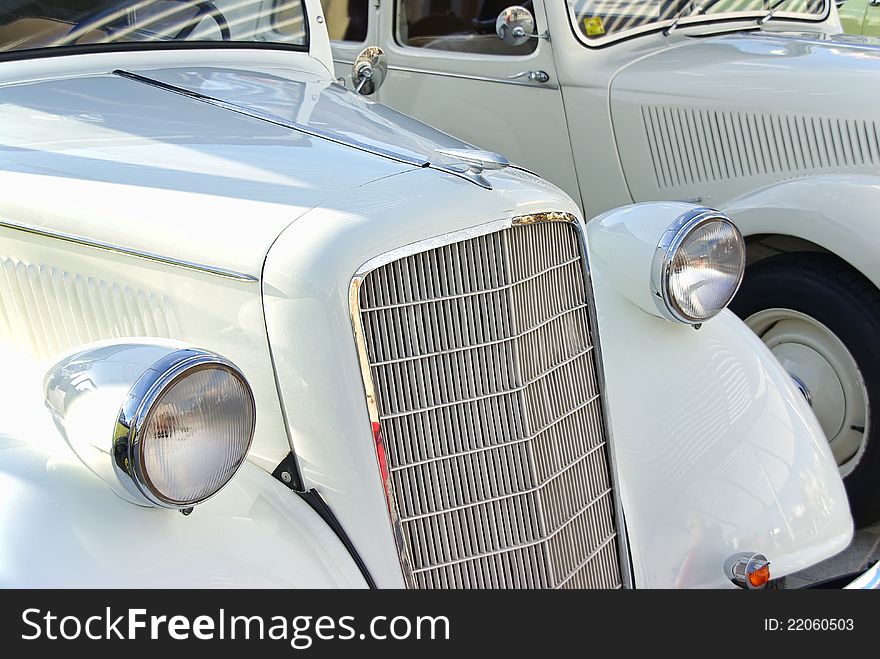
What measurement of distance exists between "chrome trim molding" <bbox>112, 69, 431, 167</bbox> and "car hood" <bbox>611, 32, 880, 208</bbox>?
6.81ft

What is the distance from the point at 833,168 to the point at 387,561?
8.25ft

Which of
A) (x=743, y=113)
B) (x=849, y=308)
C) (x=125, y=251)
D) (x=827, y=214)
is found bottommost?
(x=849, y=308)

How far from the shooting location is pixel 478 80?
4273 mm

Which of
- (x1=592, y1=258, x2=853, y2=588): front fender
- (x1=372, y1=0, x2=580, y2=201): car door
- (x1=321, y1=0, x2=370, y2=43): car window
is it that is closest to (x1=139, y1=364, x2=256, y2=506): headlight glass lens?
(x1=592, y1=258, x2=853, y2=588): front fender

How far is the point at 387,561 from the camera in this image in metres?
1.83

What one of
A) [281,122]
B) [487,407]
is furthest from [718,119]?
[487,407]

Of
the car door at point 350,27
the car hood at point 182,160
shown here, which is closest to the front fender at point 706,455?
the car hood at point 182,160

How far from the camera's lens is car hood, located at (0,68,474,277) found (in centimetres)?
182

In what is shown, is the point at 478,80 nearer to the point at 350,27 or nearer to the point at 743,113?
the point at 350,27

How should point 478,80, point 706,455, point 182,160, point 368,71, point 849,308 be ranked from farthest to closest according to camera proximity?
point 478,80
point 849,308
point 368,71
point 706,455
point 182,160

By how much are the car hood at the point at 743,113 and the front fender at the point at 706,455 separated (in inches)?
54.7

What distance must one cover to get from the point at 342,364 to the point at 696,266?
1019mm
